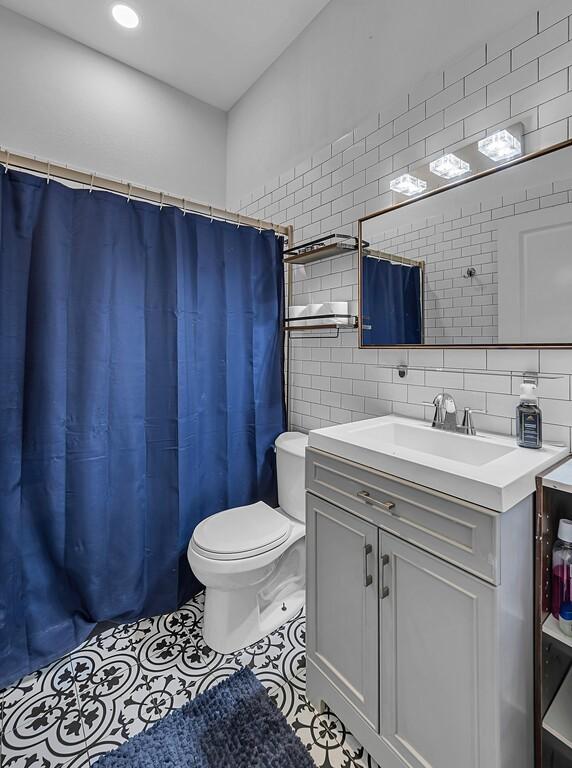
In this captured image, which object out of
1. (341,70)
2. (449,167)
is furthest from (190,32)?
(449,167)

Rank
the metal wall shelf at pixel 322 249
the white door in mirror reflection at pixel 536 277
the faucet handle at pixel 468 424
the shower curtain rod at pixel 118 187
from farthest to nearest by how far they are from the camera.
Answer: the metal wall shelf at pixel 322 249
the shower curtain rod at pixel 118 187
the faucet handle at pixel 468 424
the white door in mirror reflection at pixel 536 277

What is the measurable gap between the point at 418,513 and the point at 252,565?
2.82 feet

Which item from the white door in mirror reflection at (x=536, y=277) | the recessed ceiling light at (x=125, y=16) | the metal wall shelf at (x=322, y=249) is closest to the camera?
the white door in mirror reflection at (x=536, y=277)

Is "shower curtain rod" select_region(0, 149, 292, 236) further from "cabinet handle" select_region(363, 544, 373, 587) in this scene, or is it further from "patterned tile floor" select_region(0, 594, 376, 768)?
"patterned tile floor" select_region(0, 594, 376, 768)

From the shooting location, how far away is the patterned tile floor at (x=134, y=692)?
4.04 feet

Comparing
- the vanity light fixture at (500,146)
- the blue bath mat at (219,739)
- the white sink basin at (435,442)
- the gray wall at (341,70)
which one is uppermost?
the gray wall at (341,70)

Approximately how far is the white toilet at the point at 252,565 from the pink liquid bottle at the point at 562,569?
102cm

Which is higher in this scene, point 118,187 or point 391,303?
point 118,187

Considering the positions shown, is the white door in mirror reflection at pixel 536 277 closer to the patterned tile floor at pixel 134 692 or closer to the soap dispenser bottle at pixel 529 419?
the soap dispenser bottle at pixel 529 419

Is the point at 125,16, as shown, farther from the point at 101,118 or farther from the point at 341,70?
the point at 341,70

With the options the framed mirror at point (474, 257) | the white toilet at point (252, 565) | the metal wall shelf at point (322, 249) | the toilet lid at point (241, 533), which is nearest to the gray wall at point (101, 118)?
the metal wall shelf at point (322, 249)

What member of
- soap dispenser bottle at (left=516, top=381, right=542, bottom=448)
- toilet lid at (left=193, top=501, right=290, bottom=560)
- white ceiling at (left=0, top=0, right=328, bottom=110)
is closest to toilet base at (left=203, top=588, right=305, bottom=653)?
toilet lid at (left=193, top=501, right=290, bottom=560)

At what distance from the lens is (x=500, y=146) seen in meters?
1.27

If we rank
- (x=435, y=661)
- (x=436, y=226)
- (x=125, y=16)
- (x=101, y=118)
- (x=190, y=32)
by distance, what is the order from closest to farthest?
(x=435, y=661) → (x=436, y=226) → (x=125, y=16) → (x=190, y=32) → (x=101, y=118)
